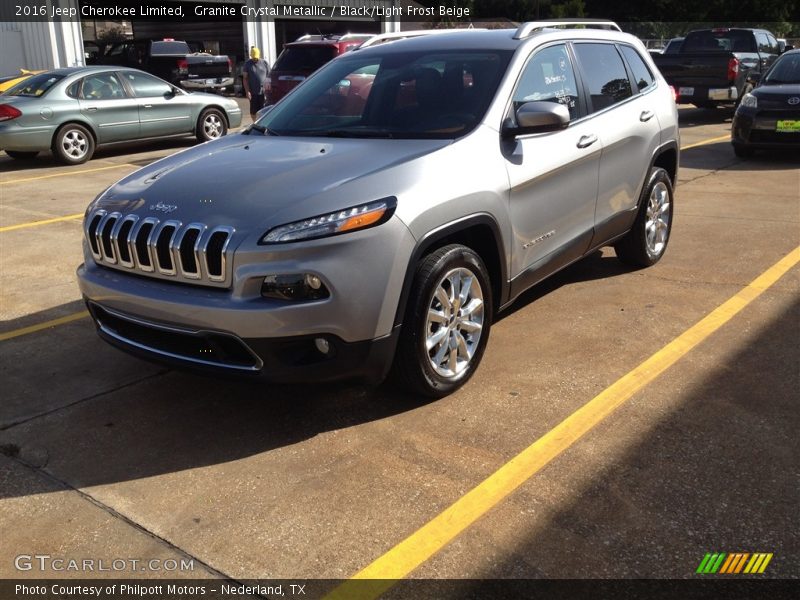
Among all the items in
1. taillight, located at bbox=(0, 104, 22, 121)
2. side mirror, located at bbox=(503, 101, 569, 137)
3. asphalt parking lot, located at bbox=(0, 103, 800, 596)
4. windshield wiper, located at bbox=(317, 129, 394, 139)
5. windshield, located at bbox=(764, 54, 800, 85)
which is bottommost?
asphalt parking lot, located at bbox=(0, 103, 800, 596)

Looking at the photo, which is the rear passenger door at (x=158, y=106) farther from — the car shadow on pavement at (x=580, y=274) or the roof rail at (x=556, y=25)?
the roof rail at (x=556, y=25)

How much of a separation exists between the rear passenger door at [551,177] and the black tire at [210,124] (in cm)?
1041

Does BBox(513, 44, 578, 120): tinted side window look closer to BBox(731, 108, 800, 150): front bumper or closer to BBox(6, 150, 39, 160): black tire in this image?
BBox(731, 108, 800, 150): front bumper

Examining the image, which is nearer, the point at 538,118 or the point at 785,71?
the point at 538,118

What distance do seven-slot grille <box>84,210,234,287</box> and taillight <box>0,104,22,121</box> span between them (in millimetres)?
9336

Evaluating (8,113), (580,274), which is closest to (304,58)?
(8,113)

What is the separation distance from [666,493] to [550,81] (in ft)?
8.60

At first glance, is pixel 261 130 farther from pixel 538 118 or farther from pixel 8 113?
pixel 8 113

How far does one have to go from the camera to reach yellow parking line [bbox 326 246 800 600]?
2.89m

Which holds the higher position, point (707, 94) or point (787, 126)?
point (787, 126)

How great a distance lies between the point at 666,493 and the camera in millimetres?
3312

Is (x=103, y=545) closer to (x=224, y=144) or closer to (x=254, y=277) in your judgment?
(x=254, y=277)

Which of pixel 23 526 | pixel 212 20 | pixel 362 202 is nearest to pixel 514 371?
pixel 362 202

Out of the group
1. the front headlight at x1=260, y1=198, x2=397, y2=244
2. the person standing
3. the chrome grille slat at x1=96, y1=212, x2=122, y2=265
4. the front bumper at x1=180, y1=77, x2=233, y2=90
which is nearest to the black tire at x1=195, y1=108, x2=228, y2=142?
the person standing
